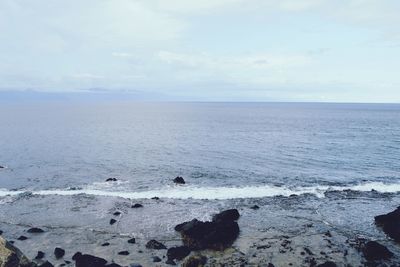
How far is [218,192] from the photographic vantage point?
154ft

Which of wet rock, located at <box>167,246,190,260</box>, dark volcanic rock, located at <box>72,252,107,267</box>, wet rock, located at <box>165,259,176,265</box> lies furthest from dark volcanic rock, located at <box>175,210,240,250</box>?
dark volcanic rock, located at <box>72,252,107,267</box>

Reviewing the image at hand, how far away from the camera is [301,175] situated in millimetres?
56469

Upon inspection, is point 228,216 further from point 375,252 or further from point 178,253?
point 375,252

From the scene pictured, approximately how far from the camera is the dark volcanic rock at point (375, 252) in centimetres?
2805

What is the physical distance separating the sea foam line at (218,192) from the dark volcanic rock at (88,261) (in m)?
17.9

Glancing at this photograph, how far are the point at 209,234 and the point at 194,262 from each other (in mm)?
4207

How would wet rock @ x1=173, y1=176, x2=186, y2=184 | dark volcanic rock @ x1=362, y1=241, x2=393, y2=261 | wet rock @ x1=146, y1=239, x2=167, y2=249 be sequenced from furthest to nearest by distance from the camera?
1. wet rock @ x1=173, y1=176, x2=186, y2=184
2. wet rock @ x1=146, y1=239, x2=167, y2=249
3. dark volcanic rock @ x1=362, y1=241, x2=393, y2=261

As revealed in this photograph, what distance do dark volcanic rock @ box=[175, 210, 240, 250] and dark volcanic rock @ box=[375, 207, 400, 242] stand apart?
13.3 m

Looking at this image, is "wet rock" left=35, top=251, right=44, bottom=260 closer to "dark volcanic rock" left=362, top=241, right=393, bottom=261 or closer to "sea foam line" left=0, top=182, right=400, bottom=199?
"sea foam line" left=0, top=182, right=400, bottom=199

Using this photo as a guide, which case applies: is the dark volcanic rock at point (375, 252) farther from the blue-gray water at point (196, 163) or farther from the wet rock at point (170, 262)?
the blue-gray water at point (196, 163)

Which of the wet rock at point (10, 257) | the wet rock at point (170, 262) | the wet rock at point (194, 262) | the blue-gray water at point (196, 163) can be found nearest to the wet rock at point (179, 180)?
the blue-gray water at point (196, 163)

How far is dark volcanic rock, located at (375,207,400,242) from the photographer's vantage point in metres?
32.3

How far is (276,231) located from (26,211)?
25.7 m

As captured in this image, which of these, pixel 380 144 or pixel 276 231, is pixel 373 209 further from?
pixel 380 144
